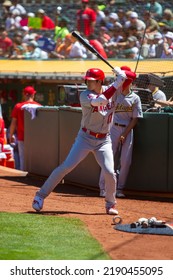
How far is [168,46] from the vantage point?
17.6m

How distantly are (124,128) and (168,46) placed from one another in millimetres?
5753

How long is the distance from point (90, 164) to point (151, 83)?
1.84 m

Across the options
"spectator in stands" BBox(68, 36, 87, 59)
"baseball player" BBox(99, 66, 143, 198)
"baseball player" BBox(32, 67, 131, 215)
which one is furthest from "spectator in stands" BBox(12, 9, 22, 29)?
"baseball player" BBox(32, 67, 131, 215)

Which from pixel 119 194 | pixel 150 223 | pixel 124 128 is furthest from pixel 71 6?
pixel 150 223

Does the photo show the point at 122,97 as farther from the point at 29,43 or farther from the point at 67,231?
the point at 29,43

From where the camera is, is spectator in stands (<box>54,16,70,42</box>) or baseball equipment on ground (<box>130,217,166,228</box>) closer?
baseball equipment on ground (<box>130,217,166,228</box>)

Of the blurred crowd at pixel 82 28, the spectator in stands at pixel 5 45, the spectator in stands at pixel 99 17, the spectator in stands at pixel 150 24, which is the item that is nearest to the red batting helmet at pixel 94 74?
the blurred crowd at pixel 82 28

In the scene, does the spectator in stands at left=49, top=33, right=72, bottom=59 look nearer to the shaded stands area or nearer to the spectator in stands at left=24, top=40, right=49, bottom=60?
the spectator in stands at left=24, top=40, right=49, bottom=60

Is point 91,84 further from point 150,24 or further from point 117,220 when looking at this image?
point 150,24

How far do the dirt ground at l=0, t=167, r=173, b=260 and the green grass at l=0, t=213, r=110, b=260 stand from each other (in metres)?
0.15

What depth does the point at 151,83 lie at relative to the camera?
13.7 m

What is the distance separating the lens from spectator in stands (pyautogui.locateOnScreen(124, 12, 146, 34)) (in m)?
20.7

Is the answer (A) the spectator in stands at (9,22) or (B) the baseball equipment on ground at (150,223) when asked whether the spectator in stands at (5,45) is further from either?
(B) the baseball equipment on ground at (150,223)

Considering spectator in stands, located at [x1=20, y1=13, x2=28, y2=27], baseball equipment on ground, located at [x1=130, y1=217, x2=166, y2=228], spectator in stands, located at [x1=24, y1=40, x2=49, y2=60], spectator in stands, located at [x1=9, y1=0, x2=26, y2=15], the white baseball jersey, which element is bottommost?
spectator in stands, located at [x1=24, y1=40, x2=49, y2=60]
